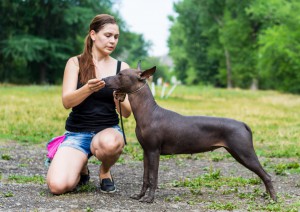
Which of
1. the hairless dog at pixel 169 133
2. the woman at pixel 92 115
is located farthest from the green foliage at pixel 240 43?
the hairless dog at pixel 169 133

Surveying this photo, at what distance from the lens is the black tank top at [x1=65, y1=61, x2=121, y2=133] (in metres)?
5.93

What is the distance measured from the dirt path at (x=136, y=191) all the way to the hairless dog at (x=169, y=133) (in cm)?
25

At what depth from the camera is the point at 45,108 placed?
15180 mm

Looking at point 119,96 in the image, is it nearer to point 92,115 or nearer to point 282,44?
point 92,115

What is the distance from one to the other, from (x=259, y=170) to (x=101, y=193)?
1.68 m

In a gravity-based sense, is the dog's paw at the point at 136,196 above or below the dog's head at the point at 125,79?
below

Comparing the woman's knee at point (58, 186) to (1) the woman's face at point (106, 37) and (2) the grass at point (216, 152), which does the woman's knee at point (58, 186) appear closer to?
(2) the grass at point (216, 152)

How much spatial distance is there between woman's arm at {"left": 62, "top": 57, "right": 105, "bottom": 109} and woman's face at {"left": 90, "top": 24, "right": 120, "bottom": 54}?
1.11 feet

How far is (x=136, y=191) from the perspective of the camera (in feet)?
19.6

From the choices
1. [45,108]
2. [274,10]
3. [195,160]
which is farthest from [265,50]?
[195,160]

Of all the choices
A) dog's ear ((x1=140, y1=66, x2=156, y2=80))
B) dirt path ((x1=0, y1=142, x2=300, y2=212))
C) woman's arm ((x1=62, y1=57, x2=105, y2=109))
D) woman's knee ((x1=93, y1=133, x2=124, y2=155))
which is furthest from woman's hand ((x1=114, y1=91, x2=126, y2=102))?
dirt path ((x1=0, y1=142, x2=300, y2=212))

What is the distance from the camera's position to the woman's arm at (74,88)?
5.36 m

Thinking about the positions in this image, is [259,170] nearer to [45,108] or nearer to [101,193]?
[101,193]

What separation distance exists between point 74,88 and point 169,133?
1.22 metres
